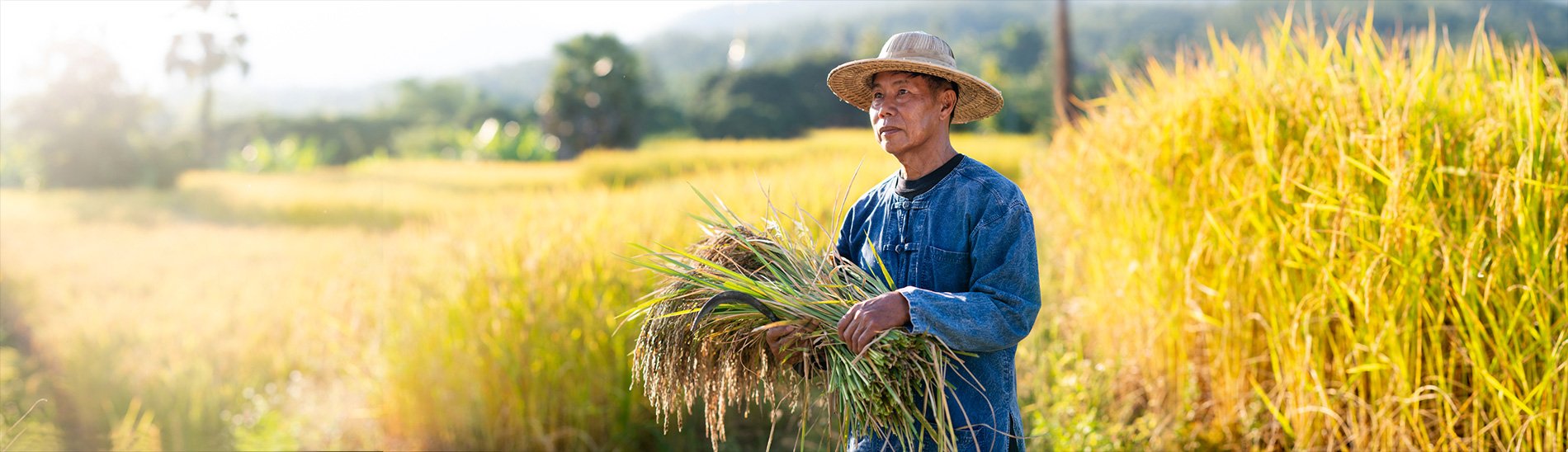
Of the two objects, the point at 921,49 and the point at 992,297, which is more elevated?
the point at 921,49

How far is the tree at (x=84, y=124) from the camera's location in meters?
10.8

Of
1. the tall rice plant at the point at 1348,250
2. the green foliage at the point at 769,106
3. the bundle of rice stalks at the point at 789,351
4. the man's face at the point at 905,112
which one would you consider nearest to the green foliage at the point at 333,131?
the green foliage at the point at 769,106

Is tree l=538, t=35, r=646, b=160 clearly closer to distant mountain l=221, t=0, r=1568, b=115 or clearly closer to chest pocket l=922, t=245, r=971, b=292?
distant mountain l=221, t=0, r=1568, b=115

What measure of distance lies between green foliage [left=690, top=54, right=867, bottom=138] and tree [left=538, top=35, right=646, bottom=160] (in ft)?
9.56

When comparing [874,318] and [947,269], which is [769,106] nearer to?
[947,269]

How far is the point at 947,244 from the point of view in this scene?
5.84 feet

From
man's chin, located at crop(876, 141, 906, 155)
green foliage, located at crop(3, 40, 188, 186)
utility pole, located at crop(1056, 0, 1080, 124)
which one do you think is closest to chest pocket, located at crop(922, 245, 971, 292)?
man's chin, located at crop(876, 141, 906, 155)

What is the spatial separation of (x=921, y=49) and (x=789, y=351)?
0.65 m

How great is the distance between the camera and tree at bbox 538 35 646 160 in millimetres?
19531

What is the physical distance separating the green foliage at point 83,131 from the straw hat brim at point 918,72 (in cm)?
1116

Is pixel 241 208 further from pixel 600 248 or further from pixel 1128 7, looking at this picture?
pixel 1128 7

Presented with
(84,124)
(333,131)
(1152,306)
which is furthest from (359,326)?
(333,131)

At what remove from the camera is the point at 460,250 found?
461cm

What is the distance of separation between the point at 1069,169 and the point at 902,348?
182 inches
